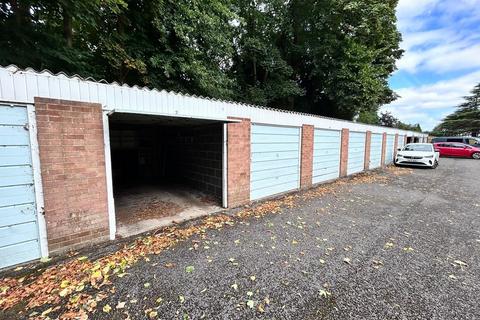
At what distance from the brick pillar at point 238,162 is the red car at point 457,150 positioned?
909 inches

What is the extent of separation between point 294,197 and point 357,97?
34.6 ft

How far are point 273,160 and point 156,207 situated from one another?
363 centimetres

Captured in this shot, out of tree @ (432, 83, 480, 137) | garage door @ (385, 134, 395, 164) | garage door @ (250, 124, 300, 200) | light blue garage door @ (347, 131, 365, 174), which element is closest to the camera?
garage door @ (250, 124, 300, 200)

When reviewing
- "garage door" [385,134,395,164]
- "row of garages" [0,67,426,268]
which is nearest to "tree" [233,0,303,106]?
"row of garages" [0,67,426,268]

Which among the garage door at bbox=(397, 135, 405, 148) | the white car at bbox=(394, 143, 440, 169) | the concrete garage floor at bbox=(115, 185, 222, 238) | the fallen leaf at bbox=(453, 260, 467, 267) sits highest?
the garage door at bbox=(397, 135, 405, 148)

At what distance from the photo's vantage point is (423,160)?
42.0 ft

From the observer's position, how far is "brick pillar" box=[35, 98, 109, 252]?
321 cm

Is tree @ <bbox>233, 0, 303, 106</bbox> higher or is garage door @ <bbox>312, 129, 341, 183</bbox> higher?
tree @ <bbox>233, 0, 303, 106</bbox>

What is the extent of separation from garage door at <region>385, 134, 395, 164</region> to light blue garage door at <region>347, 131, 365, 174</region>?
4.40 meters

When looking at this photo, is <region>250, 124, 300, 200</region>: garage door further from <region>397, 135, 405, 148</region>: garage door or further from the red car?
the red car

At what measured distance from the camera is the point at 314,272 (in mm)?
3047

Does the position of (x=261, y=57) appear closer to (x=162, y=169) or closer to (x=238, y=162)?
(x=162, y=169)

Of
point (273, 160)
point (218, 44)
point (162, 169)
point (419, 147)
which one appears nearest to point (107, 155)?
point (273, 160)

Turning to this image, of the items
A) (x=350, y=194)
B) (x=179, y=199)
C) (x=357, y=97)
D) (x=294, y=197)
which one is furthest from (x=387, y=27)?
(x=179, y=199)
